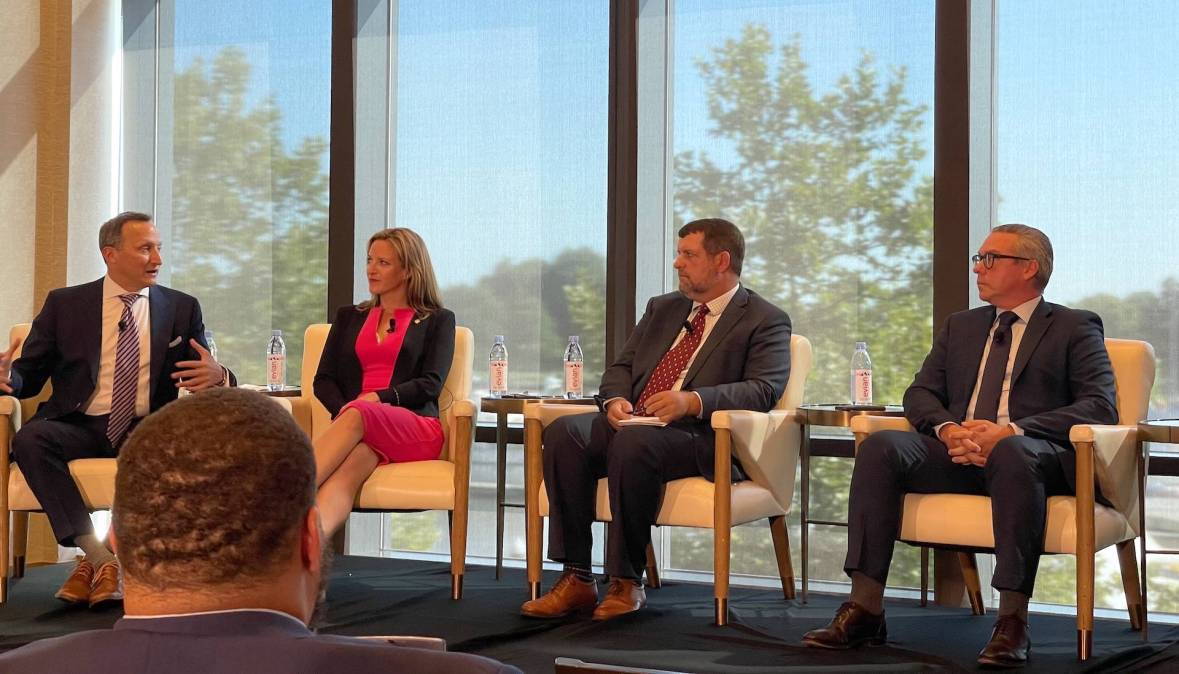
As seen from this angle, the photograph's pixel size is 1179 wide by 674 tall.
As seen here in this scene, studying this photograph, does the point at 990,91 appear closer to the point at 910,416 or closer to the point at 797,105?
the point at 797,105

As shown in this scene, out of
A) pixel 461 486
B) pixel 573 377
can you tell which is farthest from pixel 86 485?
pixel 573 377

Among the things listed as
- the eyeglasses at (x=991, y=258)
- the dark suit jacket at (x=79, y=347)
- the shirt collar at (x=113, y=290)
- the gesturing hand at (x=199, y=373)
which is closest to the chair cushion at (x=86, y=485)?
the dark suit jacket at (x=79, y=347)

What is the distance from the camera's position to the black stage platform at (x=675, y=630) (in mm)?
3350

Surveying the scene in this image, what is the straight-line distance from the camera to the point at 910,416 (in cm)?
380

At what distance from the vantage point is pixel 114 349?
4.45 metres

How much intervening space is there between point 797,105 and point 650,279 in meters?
0.92

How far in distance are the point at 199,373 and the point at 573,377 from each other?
1364mm

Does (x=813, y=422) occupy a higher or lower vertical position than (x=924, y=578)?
higher

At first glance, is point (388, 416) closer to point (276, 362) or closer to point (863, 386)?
point (276, 362)

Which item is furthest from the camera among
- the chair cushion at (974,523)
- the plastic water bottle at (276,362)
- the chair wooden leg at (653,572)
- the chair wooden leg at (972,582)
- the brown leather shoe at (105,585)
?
the plastic water bottle at (276,362)

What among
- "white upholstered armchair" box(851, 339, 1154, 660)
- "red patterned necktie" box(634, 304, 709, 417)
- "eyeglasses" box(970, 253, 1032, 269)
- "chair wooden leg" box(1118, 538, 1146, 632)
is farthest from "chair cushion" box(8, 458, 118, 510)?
"chair wooden leg" box(1118, 538, 1146, 632)

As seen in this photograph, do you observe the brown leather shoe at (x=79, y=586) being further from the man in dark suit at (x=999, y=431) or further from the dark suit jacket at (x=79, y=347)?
the man in dark suit at (x=999, y=431)

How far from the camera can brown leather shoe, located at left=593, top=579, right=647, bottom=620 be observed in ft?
12.7

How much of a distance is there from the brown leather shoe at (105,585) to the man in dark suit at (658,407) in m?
1.33
